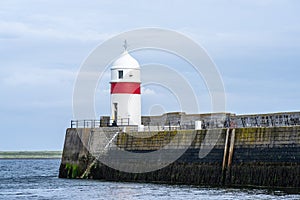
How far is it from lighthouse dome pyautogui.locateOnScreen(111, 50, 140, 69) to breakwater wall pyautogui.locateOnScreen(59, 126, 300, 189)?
13.2 ft

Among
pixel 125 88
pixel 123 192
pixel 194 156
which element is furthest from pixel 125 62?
pixel 123 192

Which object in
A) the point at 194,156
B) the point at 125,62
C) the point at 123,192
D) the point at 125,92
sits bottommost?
the point at 123,192

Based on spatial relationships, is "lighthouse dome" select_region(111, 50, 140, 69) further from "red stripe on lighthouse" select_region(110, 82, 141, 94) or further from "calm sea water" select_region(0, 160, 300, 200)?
"calm sea water" select_region(0, 160, 300, 200)

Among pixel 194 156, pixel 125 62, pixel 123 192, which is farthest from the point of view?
pixel 125 62

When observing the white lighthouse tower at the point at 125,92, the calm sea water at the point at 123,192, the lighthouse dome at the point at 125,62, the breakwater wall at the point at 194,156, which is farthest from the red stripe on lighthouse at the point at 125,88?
the calm sea water at the point at 123,192

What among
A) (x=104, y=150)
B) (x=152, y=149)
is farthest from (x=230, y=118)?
(x=104, y=150)

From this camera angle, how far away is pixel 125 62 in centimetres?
4175

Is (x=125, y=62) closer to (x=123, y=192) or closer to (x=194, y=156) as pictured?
(x=194, y=156)

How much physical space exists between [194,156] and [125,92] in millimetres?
8859

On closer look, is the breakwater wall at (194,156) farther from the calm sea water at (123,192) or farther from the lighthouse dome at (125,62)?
the lighthouse dome at (125,62)

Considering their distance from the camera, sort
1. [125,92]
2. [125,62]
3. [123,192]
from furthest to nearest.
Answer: [125,62]
[125,92]
[123,192]

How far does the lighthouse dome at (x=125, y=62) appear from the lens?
41.6 meters

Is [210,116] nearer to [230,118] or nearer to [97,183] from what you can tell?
[230,118]

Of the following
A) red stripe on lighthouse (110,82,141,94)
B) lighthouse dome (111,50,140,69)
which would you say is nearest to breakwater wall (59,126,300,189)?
red stripe on lighthouse (110,82,141,94)
